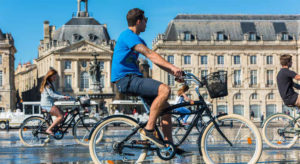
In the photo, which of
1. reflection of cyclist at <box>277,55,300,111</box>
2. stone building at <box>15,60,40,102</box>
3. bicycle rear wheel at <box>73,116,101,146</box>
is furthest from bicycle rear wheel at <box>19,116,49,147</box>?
stone building at <box>15,60,40,102</box>

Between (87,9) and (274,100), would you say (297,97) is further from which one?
(87,9)

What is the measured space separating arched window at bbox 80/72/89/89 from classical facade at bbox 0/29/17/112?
10.4 m

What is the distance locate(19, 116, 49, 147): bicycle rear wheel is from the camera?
38.5ft

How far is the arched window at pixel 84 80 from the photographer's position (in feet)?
279

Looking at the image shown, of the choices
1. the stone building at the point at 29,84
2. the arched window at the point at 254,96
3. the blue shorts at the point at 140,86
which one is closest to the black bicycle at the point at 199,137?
the blue shorts at the point at 140,86

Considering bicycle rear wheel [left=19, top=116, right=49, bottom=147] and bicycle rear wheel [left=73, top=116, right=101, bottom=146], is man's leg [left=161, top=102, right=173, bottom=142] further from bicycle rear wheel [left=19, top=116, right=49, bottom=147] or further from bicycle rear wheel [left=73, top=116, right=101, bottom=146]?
bicycle rear wheel [left=19, top=116, right=49, bottom=147]

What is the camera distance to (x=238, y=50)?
77.8 meters

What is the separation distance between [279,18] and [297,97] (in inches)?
2828

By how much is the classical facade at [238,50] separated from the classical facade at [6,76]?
73.5ft

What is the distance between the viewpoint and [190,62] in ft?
254

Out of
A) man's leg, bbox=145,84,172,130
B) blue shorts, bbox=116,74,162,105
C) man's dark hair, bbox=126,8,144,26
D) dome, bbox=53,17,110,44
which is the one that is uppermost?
dome, bbox=53,17,110,44

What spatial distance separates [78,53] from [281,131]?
250ft

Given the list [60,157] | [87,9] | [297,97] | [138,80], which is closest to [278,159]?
[297,97]

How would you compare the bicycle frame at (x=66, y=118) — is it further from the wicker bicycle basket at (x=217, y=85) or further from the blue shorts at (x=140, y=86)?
the wicker bicycle basket at (x=217, y=85)
